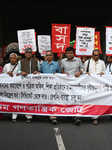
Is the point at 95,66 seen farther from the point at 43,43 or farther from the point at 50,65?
the point at 43,43

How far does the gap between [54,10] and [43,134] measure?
14.2 m

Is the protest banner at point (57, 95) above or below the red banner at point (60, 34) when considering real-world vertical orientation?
below

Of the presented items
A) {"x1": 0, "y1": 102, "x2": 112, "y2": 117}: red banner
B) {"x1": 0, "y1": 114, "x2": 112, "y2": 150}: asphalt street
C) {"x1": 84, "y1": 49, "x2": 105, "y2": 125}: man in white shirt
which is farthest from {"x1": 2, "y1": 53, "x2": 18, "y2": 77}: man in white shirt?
{"x1": 84, "y1": 49, "x2": 105, "y2": 125}: man in white shirt

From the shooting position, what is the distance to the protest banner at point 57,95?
504cm

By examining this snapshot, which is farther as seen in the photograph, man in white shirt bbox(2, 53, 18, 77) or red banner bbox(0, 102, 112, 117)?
man in white shirt bbox(2, 53, 18, 77)

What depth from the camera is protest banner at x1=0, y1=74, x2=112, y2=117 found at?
5.04 meters

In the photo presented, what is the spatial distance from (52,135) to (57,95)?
1.23m

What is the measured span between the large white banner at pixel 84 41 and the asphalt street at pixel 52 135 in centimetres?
281

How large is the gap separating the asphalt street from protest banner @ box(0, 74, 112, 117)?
0.94ft

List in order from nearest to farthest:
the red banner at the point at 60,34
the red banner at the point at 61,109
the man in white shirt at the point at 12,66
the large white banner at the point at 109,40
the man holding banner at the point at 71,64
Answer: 1. the red banner at the point at 61,109
2. the man holding banner at the point at 71,64
3. the man in white shirt at the point at 12,66
4. the large white banner at the point at 109,40
5. the red banner at the point at 60,34

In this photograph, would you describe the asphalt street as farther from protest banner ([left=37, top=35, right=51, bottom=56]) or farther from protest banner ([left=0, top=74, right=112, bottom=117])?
protest banner ([left=37, top=35, right=51, bottom=56])

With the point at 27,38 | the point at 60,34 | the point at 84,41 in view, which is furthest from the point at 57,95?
the point at 60,34

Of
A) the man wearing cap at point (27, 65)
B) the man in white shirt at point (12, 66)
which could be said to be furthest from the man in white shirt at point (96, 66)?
the man in white shirt at point (12, 66)

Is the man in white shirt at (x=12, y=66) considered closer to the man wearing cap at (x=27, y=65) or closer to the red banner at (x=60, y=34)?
the man wearing cap at (x=27, y=65)
